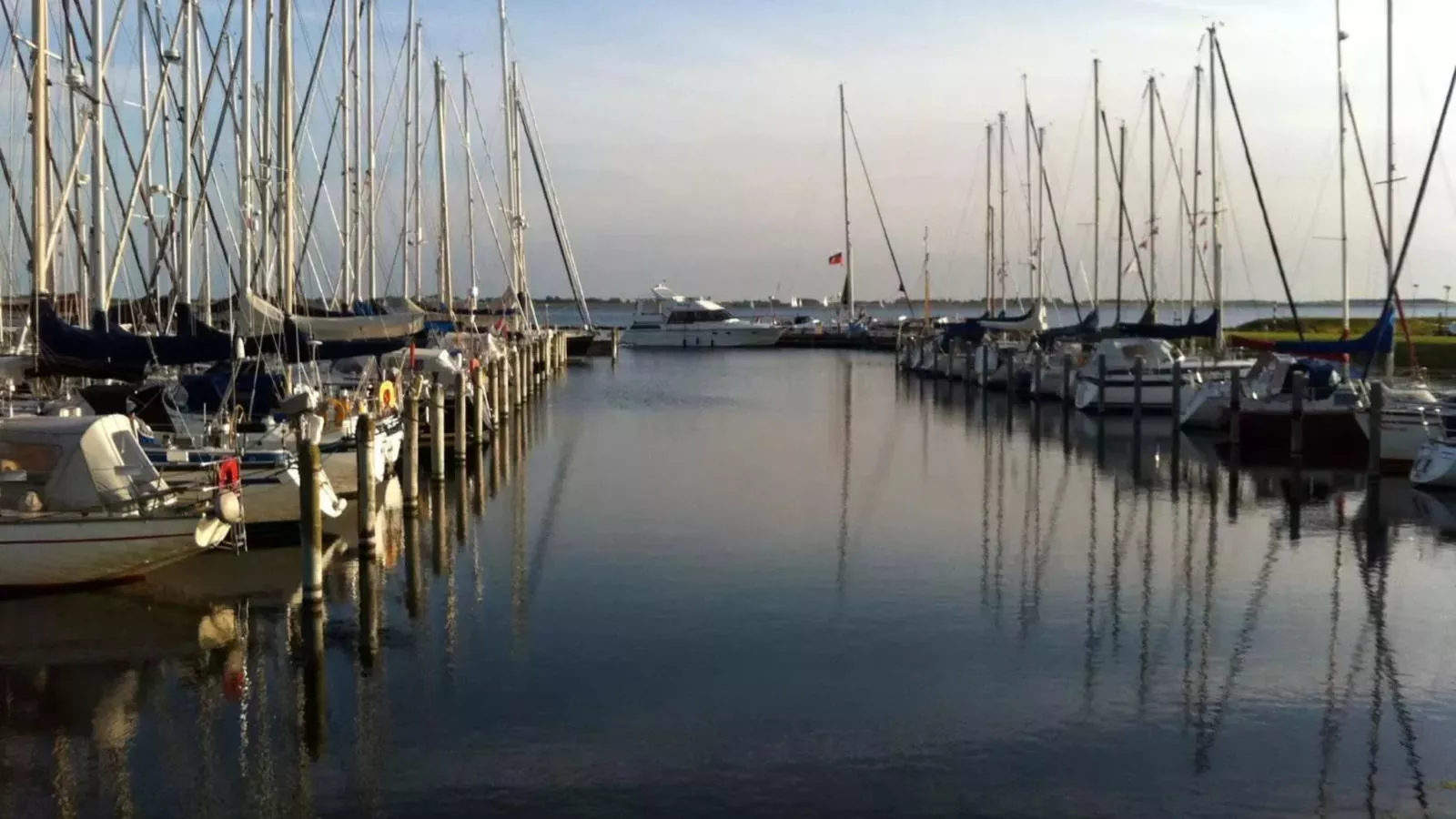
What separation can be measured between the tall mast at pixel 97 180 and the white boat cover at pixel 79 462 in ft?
20.3

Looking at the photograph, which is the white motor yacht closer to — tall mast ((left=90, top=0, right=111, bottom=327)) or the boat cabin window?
the boat cabin window

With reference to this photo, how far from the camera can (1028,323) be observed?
60.5 meters

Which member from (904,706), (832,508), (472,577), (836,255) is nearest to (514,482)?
(832,508)

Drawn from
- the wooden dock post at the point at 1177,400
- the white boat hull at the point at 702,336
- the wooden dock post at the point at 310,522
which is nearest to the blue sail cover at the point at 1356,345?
the wooden dock post at the point at 1177,400

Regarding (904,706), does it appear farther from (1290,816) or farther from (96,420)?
(96,420)

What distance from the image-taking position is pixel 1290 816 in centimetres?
1121

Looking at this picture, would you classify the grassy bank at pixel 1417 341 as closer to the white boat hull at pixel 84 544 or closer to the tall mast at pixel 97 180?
the tall mast at pixel 97 180

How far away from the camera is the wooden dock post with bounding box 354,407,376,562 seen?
20391 mm

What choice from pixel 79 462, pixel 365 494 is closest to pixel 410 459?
pixel 365 494

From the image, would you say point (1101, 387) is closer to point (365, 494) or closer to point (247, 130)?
point (247, 130)

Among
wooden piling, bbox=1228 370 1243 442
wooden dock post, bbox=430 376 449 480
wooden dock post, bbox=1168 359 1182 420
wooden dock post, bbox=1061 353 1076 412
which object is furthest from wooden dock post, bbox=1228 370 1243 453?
wooden dock post, bbox=430 376 449 480

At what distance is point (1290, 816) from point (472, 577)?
1192cm

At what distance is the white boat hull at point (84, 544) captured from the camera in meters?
17.4

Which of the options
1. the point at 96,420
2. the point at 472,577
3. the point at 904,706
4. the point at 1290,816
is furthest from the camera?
the point at 472,577
